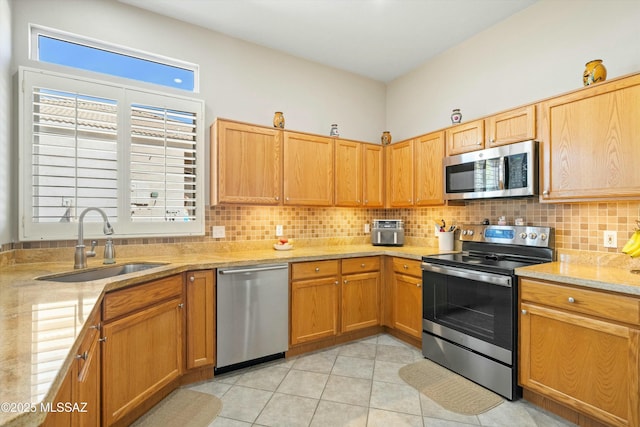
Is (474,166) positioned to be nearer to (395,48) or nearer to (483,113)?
(483,113)

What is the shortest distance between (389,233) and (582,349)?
203 cm

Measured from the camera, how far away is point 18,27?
2.28 metres

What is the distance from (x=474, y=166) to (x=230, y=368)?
2.69 meters

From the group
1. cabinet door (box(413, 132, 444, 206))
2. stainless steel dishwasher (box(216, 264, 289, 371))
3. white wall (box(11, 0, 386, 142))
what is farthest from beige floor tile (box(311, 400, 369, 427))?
white wall (box(11, 0, 386, 142))

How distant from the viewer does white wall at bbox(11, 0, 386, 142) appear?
2.48 metres

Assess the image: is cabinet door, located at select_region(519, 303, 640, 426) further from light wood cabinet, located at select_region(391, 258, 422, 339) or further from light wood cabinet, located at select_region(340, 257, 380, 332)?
light wood cabinet, located at select_region(340, 257, 380, 332)

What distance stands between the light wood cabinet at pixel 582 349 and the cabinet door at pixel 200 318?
2.20 meters

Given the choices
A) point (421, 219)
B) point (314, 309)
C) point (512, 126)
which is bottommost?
point (314, 309)

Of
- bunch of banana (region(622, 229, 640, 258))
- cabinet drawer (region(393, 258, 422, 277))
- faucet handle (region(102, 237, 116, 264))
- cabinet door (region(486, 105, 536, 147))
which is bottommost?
cabinet drawer (region(393, 258, 422, 277))

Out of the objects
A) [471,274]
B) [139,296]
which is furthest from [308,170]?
[139,296]

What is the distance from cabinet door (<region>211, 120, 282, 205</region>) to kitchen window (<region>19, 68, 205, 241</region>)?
29 cm

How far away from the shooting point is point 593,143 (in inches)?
81.8

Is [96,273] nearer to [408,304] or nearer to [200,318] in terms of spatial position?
[200,318]

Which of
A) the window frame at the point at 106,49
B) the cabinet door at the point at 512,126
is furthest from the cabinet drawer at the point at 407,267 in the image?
the window frame at the point at 106,49
